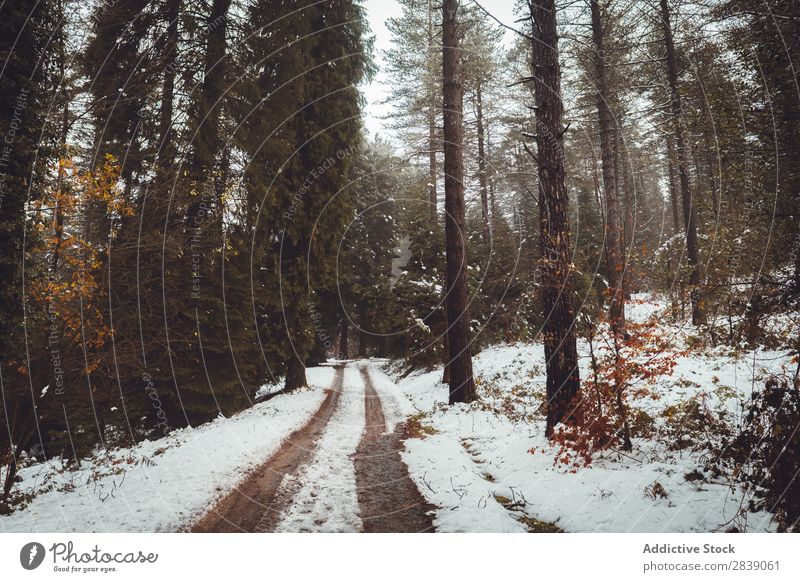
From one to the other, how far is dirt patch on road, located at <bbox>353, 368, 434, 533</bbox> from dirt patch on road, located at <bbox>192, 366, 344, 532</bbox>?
40.7 inches

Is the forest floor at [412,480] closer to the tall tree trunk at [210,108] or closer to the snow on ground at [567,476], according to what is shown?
the snow on ground at [567,476]

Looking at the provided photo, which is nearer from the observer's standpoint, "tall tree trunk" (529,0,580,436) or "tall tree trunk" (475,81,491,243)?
"tall tree trunk" (529,0,580,436)

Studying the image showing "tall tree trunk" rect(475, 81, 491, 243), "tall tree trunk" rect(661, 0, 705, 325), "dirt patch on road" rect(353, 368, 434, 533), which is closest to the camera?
"dirt patch on road" rect(353, 368, 434, 533)

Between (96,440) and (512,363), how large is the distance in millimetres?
12995

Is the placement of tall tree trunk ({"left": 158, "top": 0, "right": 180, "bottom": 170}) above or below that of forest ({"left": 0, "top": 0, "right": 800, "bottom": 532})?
above

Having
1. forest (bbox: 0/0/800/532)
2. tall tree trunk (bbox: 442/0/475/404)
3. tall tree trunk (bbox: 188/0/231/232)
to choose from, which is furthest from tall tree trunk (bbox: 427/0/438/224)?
tall tree trunk (bbox: 188/0/231/232)

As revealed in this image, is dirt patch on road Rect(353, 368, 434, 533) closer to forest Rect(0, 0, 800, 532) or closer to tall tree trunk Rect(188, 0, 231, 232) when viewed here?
forest Rect(0, 0, 800, 532)

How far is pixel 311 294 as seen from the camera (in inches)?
586

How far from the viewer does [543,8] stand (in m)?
6.18

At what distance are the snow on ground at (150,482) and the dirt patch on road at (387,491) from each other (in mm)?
1823

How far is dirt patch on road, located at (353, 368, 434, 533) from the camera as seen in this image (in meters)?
4.10

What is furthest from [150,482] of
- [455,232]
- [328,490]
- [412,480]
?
[455,232]
